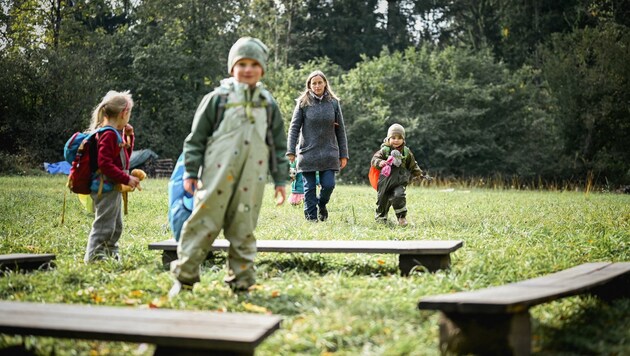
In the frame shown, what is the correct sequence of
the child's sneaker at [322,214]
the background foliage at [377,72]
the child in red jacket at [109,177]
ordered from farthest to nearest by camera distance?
the background foliage at [377,72], the child's sneaker at [322,214], the child in red jacket at [109,177]

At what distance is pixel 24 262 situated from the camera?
629 cm

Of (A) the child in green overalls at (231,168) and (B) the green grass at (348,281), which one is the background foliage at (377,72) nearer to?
(B) the green grass at (348,281)

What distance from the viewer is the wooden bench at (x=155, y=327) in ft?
10.5

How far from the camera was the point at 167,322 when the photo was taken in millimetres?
3475

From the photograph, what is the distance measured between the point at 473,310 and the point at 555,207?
1096cm

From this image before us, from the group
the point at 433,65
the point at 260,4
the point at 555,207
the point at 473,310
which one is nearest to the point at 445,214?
the point at 555,207

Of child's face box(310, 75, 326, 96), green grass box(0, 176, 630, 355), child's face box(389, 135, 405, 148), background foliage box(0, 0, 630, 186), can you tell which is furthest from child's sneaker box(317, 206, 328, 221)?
background foliage box(0, 0, 630, 186)

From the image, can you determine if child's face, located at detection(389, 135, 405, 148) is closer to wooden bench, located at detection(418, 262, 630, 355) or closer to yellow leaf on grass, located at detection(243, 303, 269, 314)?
yellow leaf on grass, located at detection(243, 303, 269, 314)

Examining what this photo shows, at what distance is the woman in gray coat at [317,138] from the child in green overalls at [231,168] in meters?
5.41

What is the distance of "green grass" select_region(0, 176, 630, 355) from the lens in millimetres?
4070

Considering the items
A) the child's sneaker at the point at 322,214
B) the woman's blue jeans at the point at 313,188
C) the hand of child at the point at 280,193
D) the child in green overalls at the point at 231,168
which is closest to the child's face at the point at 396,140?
the woman's blue jeans at the point at 313,188

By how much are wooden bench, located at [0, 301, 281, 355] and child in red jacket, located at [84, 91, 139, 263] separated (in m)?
3.01

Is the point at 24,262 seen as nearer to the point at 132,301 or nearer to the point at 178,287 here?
the point at 132,301

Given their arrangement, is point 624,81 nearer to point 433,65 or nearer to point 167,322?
point 433,65
